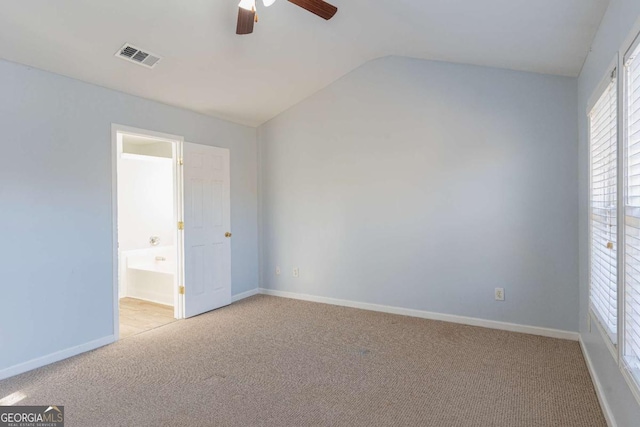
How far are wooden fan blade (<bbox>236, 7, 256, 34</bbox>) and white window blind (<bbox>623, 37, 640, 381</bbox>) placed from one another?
195cm

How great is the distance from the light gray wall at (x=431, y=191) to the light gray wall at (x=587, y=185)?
1.01 feet

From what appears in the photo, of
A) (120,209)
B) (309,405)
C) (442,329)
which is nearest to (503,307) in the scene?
(442,329)

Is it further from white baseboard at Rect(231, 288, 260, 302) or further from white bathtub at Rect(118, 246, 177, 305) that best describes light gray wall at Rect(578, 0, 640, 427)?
white bathtub at Rect(118, 246, 177, 305)

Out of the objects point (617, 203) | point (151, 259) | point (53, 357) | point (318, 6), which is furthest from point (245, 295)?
A: point (617, 203)

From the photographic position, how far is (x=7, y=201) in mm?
2701

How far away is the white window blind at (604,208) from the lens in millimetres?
1978

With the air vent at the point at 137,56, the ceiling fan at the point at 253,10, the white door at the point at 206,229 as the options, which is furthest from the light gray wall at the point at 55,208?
the ceiling fan at the point at 253,10

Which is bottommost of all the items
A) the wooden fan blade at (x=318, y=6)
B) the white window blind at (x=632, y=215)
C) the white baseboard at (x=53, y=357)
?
the white baseboard at (x=53, y=357)

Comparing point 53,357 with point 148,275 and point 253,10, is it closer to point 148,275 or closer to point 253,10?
point 148,275

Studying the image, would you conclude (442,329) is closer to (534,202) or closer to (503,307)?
(503,307)

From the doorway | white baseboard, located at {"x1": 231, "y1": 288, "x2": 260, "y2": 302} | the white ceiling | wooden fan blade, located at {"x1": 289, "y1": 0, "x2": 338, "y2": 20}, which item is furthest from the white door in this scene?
wooden fan blade, located at {"x1": 289, "y1": 0, "x2": 338, "y2": 20}

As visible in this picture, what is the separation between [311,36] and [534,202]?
106 inches

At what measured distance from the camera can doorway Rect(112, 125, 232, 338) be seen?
4.05m

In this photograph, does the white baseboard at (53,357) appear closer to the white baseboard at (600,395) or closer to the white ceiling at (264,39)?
the white ceiling at (264,39)
